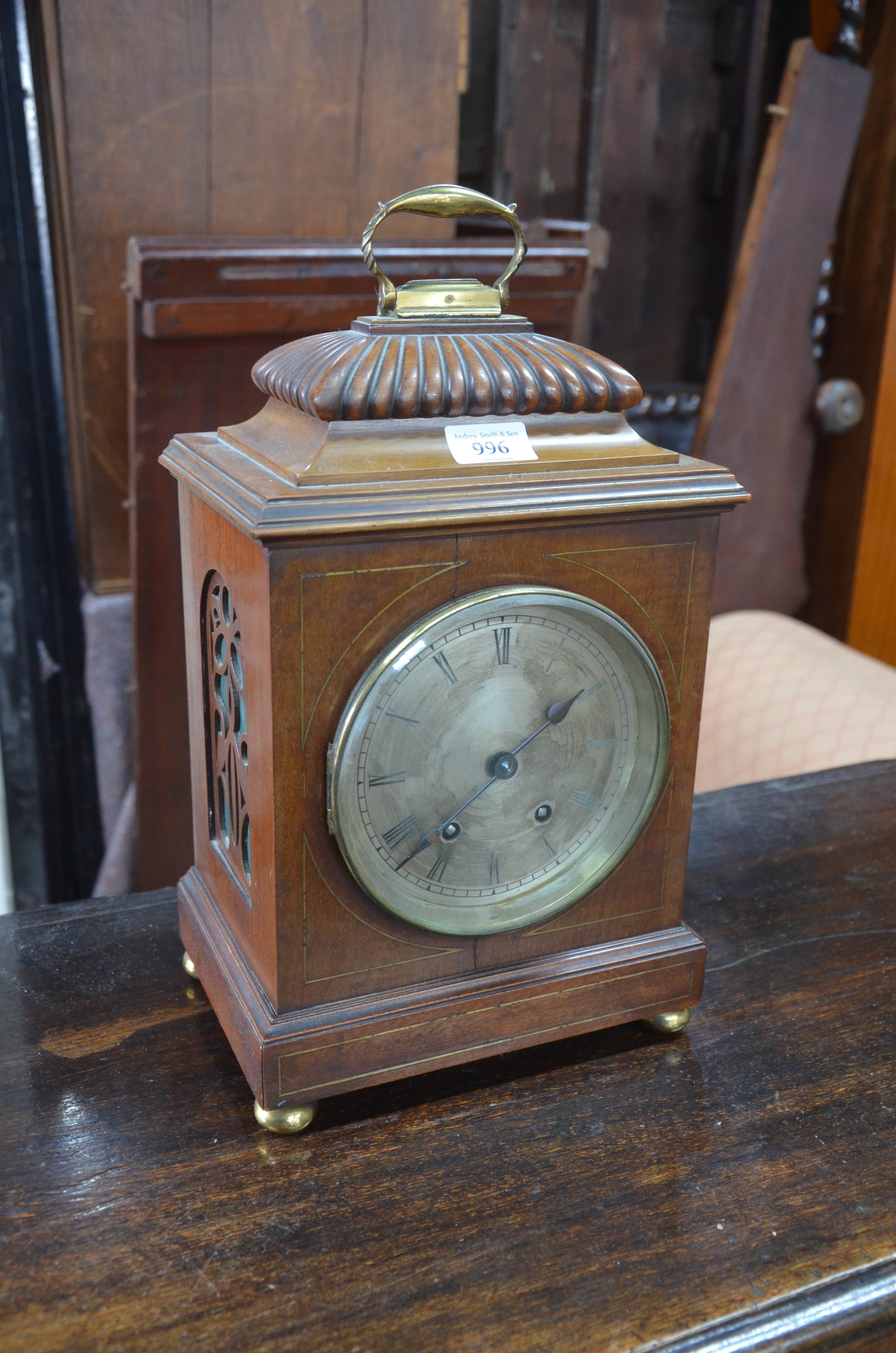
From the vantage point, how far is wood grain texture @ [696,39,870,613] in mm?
2092

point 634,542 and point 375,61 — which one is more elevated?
point 375,61

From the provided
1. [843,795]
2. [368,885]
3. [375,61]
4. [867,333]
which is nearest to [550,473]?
[368,885]

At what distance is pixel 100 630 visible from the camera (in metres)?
1.90

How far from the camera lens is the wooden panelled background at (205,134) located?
164cm

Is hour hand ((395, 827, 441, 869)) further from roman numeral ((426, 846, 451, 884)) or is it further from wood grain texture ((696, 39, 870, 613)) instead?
wood grain texture ((696, 39, 870, 613))

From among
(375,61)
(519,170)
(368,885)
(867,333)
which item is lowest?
(368,885)

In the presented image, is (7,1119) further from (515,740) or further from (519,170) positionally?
(519,170)

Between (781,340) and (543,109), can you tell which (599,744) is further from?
(543,109)

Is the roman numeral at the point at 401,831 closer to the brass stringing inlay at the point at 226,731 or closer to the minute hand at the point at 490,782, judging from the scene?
the minute hand at the point at 490,782

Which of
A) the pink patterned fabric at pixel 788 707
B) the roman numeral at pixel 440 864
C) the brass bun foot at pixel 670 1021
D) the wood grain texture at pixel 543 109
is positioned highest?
the wood grain texture at pixel 543 109

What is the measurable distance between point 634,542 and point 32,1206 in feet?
1.98

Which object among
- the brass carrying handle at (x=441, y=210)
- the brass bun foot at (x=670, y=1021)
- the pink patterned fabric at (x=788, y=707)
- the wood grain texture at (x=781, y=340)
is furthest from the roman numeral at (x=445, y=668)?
the wood grain texture at (x=781, y=340)

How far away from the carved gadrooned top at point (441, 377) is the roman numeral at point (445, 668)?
0.16 metres

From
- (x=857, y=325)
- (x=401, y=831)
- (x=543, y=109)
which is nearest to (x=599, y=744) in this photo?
(x=401, y=831)
